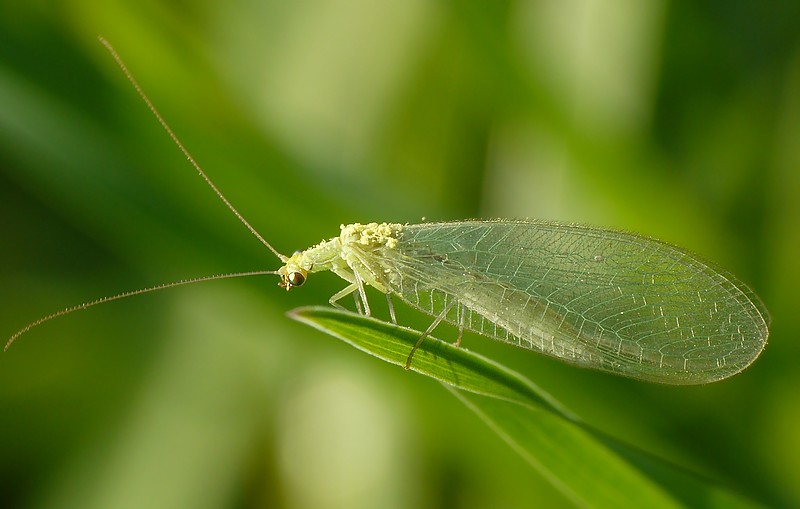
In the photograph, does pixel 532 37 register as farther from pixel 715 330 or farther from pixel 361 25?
pixel 715 330

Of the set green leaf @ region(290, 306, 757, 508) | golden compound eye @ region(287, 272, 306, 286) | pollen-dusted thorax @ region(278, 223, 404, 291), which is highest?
pollen-dusted thorax @ region(278, 223, 404, 291)

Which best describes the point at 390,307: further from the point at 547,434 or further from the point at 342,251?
the point at 547,434

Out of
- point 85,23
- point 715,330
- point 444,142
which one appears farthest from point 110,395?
point 715,330

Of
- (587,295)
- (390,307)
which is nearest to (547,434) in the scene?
(587,295)

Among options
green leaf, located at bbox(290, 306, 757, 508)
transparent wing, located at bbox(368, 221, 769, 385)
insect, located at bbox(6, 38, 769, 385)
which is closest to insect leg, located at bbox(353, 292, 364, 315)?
insect, located at bbox(6, 38, 769, 385)

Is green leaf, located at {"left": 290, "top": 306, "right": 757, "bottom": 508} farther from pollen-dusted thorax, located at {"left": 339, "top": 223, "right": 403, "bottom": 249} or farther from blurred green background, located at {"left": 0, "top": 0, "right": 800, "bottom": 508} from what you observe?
blurred green background, located at {"left": 0, "top": 0, "right": 800, "bottom": 508}
